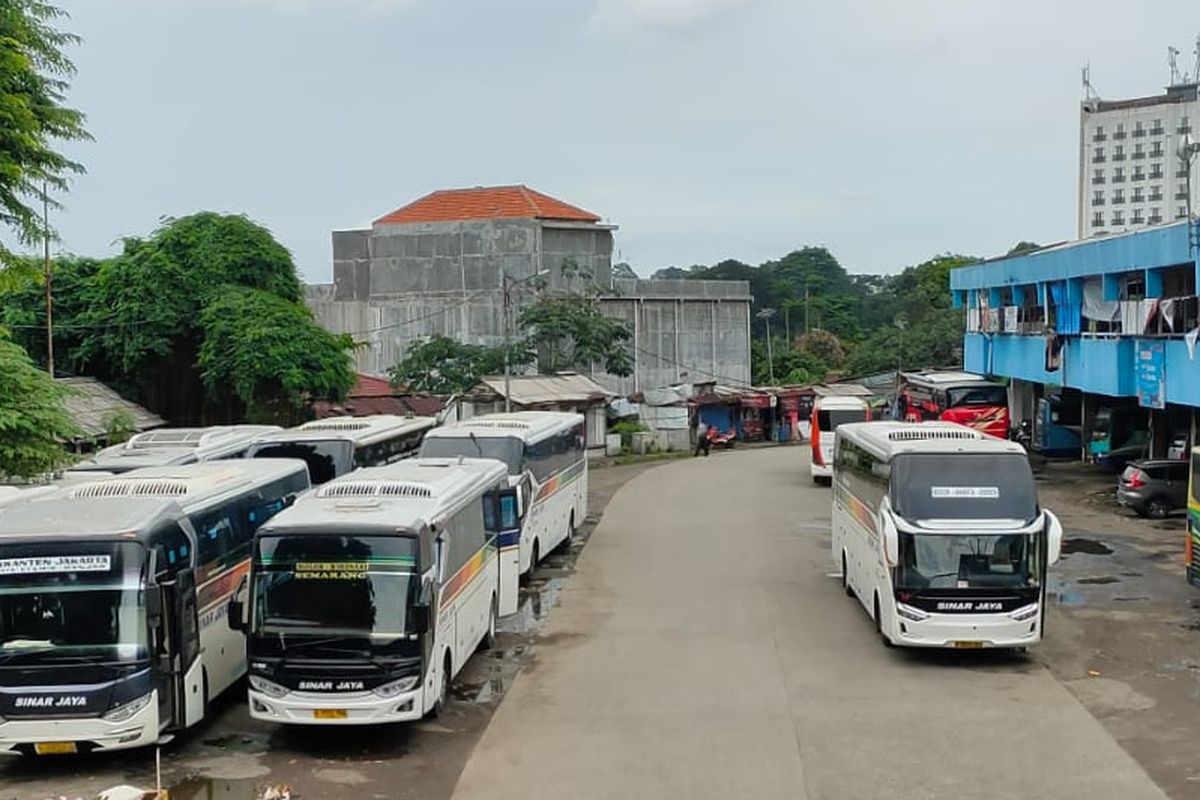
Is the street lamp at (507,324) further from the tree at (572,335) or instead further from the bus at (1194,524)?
the bus at (1194,524)

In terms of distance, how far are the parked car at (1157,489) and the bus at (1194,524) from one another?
9410mm

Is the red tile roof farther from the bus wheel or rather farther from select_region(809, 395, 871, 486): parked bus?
the bus wheel

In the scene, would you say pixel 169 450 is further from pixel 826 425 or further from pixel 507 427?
pixel 826 425

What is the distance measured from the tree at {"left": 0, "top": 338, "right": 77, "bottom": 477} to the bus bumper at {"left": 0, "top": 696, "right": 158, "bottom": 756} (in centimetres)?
931

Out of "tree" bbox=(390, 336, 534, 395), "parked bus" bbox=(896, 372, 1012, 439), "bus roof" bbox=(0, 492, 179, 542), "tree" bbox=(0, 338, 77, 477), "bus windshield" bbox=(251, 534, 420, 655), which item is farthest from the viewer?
"tree" bbox=(390, 336, 534, 395)

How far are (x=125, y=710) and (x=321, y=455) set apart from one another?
10872 millimetres

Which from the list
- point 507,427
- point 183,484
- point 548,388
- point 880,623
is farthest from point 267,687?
point 548,388

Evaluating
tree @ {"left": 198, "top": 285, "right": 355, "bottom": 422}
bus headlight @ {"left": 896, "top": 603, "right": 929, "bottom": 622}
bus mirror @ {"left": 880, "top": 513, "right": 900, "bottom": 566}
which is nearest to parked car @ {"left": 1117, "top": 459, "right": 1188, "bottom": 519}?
bus mirror @ {"left": 880, "top": 513, "right": 900, "bottom": 566}

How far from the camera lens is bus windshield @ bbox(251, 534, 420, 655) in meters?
12.6

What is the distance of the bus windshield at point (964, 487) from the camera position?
15961mm

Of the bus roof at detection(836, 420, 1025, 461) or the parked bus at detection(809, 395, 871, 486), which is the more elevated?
the bus roof at detection(836, 420, 1025, 461)

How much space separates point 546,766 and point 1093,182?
115 meters

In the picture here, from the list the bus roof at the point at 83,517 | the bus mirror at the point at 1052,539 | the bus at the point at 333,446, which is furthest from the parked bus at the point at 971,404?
the bus roof at the point at 83,517

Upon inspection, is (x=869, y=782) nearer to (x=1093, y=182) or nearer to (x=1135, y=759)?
(x=1135, y=759)
